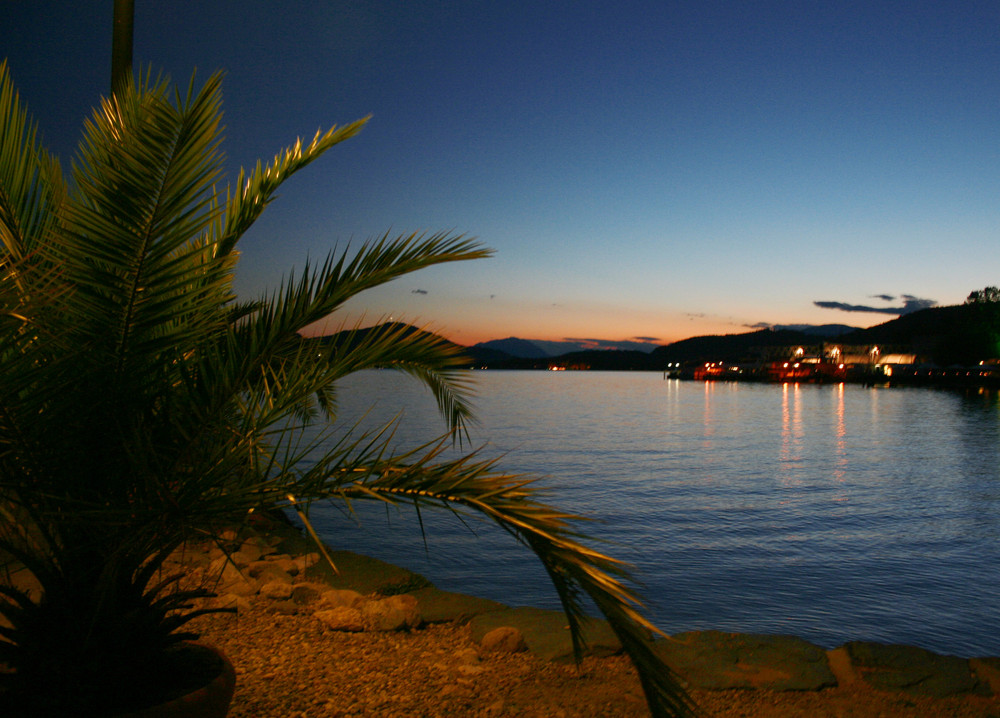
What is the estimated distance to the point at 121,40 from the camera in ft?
15.8

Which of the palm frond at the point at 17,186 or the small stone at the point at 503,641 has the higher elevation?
the palm frond at the point at 17,186

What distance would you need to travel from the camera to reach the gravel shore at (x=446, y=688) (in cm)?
415

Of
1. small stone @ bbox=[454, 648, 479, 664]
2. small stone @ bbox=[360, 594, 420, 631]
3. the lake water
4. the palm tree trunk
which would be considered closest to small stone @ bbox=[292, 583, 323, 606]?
small stone @ bbox=[360, 594, 420, 631]

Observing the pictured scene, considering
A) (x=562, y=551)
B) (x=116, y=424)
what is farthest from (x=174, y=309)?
(x=562, y=551)

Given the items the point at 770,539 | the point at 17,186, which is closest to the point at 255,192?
the point at 17,186

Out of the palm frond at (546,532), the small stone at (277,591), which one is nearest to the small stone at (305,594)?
the small stone at (277,591)

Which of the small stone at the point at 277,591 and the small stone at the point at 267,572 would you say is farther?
the small stone at the point at 267,572

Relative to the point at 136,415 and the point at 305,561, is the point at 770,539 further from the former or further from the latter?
the point at 136,415

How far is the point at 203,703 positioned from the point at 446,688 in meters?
1.57

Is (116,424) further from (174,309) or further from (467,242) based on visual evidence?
(467,242)

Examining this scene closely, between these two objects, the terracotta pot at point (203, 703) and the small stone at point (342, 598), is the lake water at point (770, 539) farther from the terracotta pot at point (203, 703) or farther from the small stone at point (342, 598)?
the terracotta pot at point (203, 703)

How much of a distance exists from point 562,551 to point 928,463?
2443 centimetres

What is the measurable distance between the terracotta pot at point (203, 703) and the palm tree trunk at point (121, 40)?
3914 mm

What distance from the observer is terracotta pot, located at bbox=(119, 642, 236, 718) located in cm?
323
